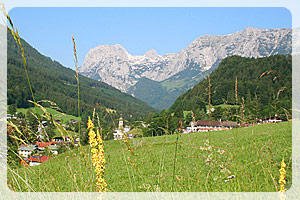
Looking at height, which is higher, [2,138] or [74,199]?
[2,138]

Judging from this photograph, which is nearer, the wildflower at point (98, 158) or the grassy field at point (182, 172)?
the wildflower at point (98, 158)

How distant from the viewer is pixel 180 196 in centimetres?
213

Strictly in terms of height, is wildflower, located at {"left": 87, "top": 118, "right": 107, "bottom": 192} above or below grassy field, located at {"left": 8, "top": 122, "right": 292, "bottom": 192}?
above

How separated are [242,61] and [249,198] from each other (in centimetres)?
9145

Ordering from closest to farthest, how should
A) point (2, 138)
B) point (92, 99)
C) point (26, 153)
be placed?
point (2, 138) → point (26, 153) → point (92, 99)

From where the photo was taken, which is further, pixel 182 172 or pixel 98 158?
pixel 182 172

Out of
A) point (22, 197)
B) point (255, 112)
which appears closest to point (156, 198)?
point (22, 197)

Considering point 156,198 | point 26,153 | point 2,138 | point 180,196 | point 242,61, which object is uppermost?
point 242,61

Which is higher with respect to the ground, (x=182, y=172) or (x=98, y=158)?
(x=98, y=158)

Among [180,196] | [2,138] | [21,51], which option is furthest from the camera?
[180,196]

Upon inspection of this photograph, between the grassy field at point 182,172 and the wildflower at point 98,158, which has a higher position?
the wildflower at point 98,158

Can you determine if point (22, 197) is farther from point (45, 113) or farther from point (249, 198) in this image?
point (249, 198)

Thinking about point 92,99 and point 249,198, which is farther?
point 92,99

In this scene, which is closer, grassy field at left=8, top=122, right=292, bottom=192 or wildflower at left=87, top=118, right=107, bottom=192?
wildflower at left=87, top=118, right=107, bottom=192
